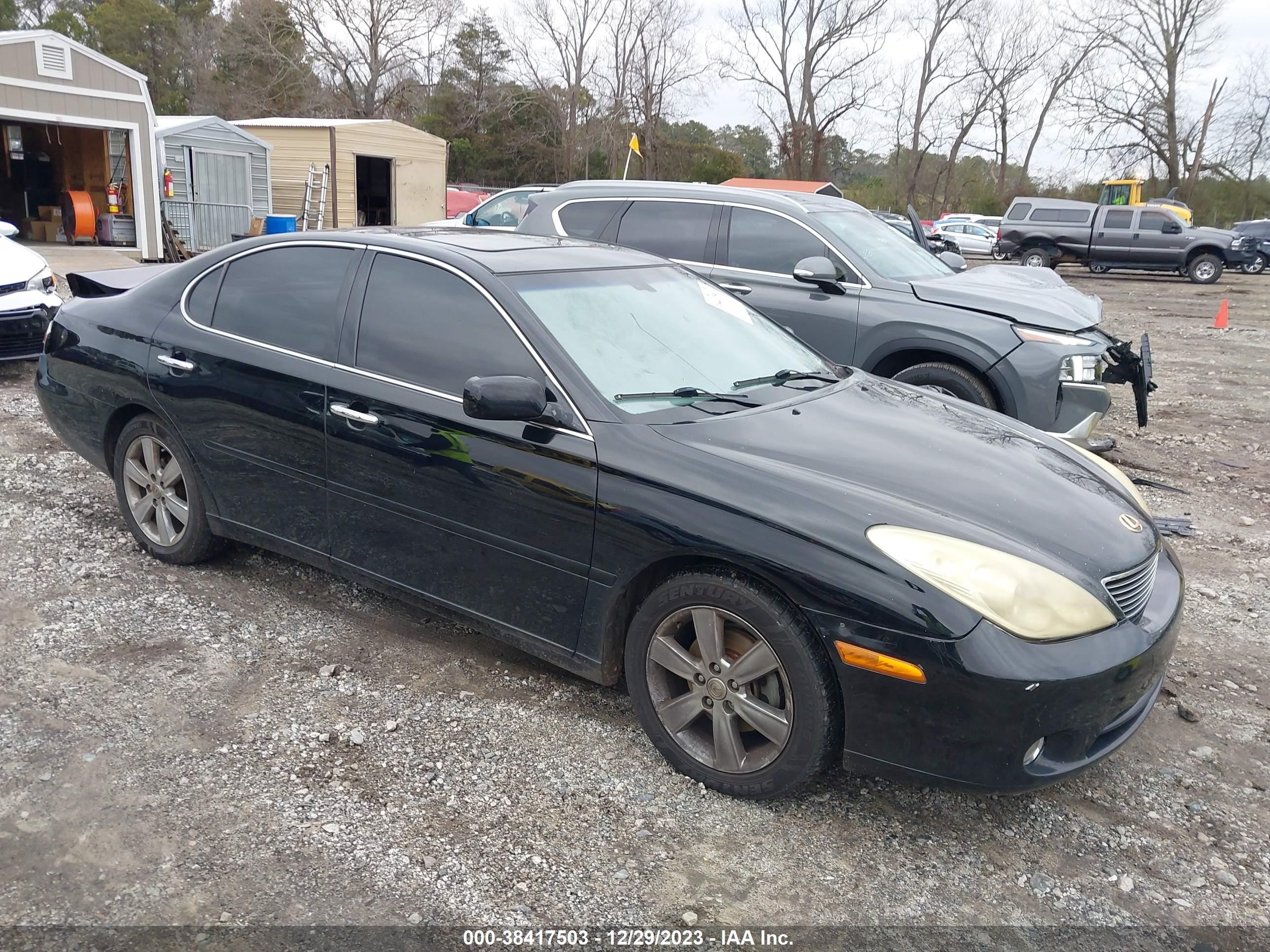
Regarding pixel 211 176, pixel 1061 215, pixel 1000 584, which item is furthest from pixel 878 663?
pixel 1061 215

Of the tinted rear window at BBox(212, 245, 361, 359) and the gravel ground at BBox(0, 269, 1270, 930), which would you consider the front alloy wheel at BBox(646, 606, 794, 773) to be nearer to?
the gravel ground at BBox(0, 269, 1270, 930)

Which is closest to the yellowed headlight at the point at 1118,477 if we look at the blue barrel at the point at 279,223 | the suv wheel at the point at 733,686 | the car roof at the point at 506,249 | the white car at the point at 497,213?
the suv wheel at the point at 733,686

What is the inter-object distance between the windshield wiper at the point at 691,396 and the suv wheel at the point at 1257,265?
99.8 feet

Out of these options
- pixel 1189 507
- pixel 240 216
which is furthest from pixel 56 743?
pixel 240 216

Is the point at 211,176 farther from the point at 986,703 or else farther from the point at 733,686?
the point at 986,703

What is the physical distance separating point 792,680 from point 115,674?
8.21 feet

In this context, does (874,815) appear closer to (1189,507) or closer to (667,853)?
(667,853)

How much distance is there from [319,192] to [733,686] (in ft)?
79.6

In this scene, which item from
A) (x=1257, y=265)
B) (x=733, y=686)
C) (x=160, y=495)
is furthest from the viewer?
(x=1257, y=265)

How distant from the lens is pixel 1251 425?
29.6 feet

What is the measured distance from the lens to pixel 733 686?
297cm

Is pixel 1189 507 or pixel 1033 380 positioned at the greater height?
pixel 1033 380

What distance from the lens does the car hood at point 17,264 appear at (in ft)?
26.7

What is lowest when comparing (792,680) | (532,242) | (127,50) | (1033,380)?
(792,680)
